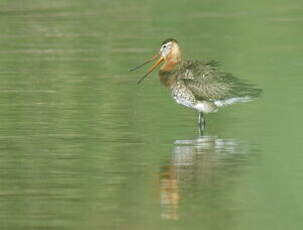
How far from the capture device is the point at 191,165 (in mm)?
12281

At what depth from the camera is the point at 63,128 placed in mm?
14516

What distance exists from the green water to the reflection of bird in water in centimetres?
2

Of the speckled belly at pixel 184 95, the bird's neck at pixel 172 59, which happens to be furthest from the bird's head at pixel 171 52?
the speckled belly at pixel 184 95

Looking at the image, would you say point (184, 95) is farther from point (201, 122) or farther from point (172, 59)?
point (172, 59)

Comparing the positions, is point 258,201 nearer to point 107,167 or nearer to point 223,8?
point 107,167

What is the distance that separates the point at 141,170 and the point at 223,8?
669 inches

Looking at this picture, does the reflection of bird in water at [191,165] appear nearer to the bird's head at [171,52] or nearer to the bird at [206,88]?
the bird at [206,88]

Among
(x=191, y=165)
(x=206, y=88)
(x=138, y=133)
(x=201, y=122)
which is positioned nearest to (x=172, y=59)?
(x=206, y=88)

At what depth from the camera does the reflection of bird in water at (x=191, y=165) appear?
10766mm

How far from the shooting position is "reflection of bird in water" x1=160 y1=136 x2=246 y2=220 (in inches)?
424

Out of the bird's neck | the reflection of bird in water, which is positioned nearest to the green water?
the reflection of bird in water

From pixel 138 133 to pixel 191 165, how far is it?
1.97 meters

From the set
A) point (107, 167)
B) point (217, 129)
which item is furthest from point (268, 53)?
point (107, 167)

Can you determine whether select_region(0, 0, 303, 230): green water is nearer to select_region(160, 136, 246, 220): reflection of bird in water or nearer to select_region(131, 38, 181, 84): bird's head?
select_region(160, 136, 246, 220): reflection of bird in water
